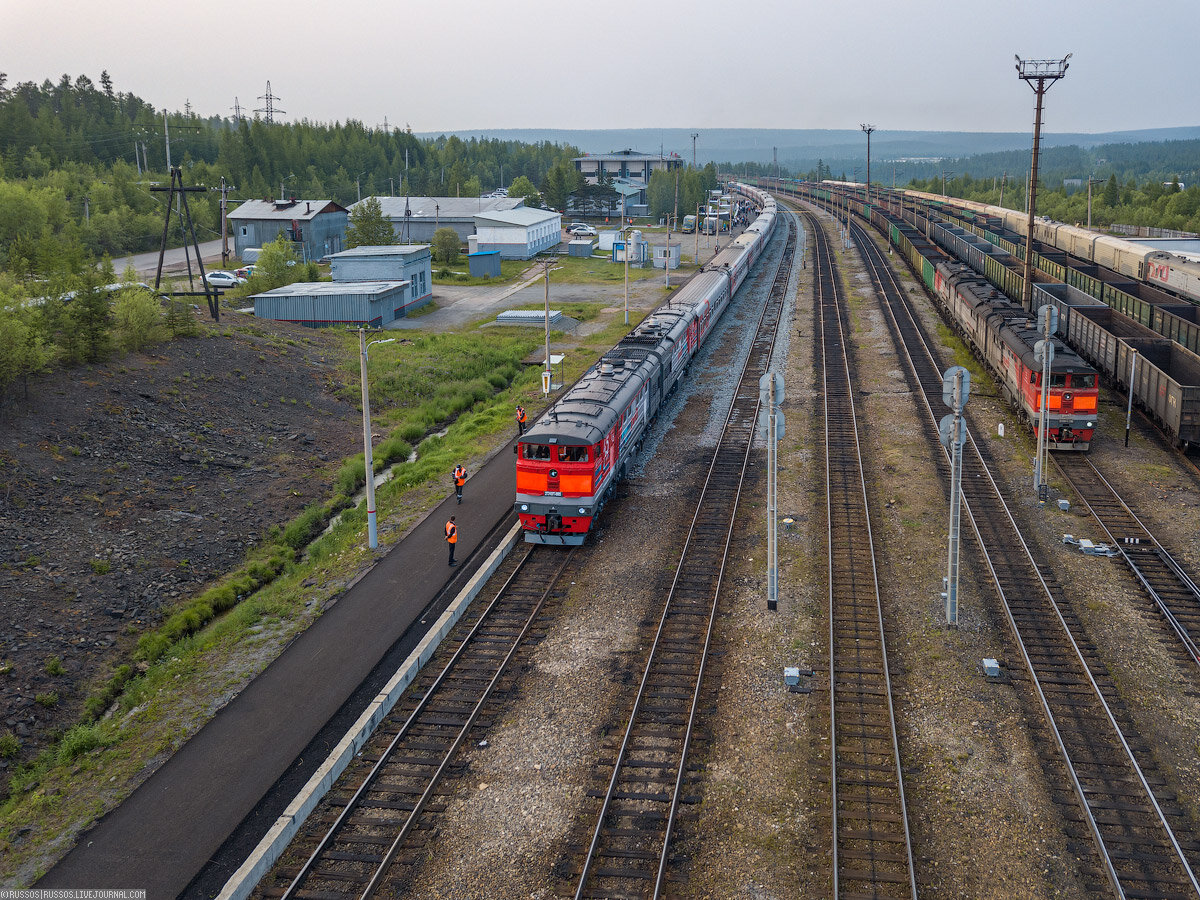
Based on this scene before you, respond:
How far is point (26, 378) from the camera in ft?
114

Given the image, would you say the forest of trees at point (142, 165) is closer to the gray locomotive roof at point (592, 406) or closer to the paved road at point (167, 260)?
the paved road at point (167, 260)

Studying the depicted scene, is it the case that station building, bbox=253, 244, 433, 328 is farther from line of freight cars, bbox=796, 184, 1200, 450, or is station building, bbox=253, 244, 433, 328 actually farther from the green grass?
line of freight cars, bbox=796, 184, 1200, 450

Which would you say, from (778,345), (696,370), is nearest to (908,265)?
(778,345)

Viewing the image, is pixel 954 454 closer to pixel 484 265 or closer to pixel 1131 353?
pixel 1131 353

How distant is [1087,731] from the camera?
18.4 m

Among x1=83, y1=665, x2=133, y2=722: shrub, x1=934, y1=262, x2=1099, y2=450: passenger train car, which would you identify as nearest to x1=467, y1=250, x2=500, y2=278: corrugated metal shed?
x1=934, y1=262, x2=1099, y2=450: passenger train car

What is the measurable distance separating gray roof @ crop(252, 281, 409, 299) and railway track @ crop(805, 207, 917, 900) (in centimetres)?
4035

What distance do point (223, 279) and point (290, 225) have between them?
Answer: 19514 millimetres

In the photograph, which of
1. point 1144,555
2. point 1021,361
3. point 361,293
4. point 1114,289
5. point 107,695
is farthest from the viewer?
point 361,293

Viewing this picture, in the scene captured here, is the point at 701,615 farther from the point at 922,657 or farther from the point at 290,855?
the point at 290,855

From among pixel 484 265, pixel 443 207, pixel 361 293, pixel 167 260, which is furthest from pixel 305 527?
pixel 443 207

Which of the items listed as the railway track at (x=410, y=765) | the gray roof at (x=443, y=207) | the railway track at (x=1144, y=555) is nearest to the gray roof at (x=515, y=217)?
the gray roof at (x=443, y=207)

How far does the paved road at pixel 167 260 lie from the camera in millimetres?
83875

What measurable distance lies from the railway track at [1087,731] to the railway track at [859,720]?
3.06m
